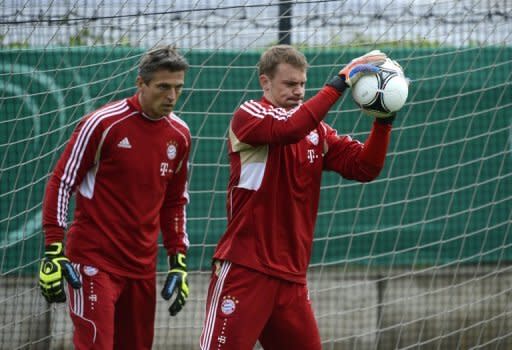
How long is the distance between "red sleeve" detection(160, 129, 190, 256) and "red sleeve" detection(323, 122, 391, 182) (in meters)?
0.72

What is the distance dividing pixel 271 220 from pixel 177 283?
66 centimetres

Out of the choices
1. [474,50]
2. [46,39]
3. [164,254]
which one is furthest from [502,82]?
[46,39]

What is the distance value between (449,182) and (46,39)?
3.01 metres

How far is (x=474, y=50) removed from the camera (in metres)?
7.39

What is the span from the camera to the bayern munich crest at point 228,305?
16.1ft

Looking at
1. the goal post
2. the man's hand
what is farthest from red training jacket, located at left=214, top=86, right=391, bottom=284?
the goal post

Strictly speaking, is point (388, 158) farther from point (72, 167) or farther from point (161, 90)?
point (72, 167)

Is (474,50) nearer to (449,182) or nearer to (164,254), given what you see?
(449,182)

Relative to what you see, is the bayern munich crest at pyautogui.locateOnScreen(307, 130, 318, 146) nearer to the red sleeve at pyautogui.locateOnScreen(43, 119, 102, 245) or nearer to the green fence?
the red sleeve at pyautogui.locateOnScreen(43, 119, 102, 245)

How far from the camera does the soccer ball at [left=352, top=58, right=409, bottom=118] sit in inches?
190

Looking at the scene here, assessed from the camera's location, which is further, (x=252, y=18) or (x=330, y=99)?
(x=252, y=18)

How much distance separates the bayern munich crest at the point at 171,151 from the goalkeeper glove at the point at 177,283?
20.8 inches

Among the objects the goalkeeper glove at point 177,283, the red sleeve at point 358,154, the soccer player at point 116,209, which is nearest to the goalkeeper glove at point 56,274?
the soccer player at point 116,209

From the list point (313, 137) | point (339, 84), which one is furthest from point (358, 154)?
point (339, 84)
